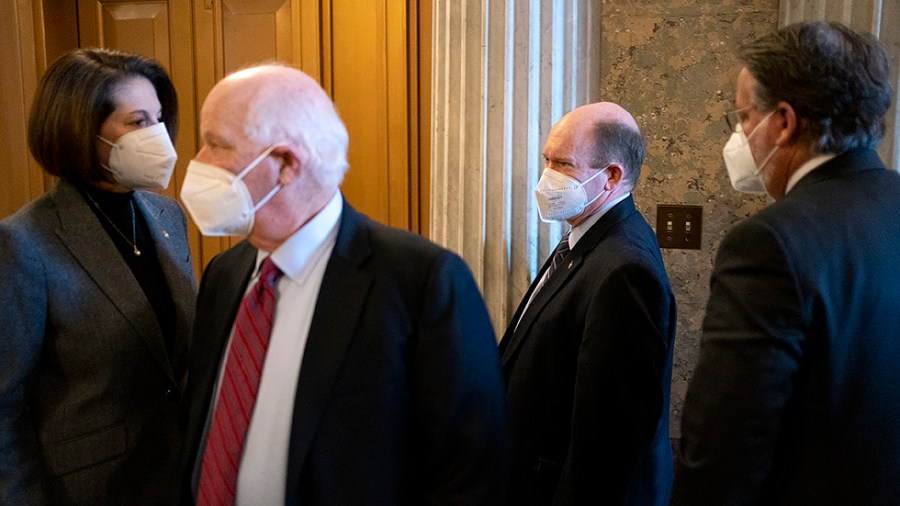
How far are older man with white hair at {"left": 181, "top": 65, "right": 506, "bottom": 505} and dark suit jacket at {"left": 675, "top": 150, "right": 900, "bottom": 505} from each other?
384mm

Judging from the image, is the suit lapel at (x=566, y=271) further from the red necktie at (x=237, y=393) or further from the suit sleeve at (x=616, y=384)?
the red necktie at (x=237, y=393)

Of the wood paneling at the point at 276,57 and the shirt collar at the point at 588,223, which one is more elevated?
the wood paneling at the point at 276,57

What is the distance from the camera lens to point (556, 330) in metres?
1.92

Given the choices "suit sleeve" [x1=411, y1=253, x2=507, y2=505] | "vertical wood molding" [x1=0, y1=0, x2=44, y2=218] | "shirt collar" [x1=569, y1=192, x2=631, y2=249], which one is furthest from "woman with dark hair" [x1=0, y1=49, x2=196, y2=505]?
"vertical wood molding" [x1=0, y1=0, x2=44, y2=218]

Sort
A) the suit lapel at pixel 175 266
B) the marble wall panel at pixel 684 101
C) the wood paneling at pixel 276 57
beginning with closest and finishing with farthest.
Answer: the suit lapel at pixel 175 266
the marble wall panel at pixel 684 101
the wood paneling at pixel 276 57

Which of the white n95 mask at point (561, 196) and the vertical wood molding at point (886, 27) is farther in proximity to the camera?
the vertical wood molding at point (886, 27)

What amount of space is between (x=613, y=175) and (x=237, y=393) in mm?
1281

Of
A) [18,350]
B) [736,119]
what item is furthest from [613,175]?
[18,350]

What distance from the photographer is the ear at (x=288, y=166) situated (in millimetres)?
1343

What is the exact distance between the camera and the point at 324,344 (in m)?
1.28

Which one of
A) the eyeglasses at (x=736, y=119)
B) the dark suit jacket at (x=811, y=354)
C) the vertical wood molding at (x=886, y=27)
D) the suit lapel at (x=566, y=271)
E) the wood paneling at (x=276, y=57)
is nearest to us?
the dark suit jacket at (x=811, y=354)

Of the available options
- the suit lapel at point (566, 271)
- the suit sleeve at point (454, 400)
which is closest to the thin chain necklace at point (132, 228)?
the suit sleeve at point (454, 400)

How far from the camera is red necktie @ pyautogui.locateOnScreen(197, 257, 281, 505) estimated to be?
1.33 meters

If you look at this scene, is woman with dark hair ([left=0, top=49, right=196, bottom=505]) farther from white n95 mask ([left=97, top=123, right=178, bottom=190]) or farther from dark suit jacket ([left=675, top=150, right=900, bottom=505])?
dark suit jacket ([left=675, top=150, right=900, bottom=505])
